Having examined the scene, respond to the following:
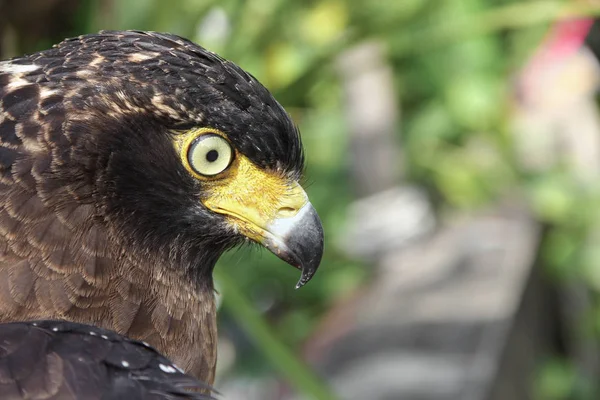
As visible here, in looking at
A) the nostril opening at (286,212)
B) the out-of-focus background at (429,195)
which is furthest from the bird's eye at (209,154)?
the out-of-focus background at (429,195)

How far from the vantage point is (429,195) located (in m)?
5.39

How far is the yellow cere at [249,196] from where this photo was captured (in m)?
1.83

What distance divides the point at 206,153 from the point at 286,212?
22 centimetres

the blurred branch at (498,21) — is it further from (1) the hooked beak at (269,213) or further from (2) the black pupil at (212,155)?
(2) the black pupil at (212,155)

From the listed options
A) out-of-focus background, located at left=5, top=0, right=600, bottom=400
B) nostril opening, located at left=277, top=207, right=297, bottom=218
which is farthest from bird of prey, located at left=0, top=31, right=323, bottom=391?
out-of-focus background, located at left=5, top=0, right=600, bottom=400

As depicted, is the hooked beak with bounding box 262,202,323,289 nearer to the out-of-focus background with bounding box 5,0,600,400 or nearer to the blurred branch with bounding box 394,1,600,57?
the out-of-focus background with bounding box 5,0,600,400

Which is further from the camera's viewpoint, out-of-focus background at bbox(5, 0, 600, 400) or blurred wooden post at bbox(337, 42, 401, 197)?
blurred wooden post at bbox(337, 42, 401, 197)

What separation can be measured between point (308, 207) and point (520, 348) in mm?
2568

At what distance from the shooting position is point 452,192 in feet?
17.0

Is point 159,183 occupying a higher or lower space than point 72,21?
lower

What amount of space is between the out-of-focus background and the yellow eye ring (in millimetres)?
1061

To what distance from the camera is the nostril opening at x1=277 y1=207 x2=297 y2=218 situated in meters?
1.90

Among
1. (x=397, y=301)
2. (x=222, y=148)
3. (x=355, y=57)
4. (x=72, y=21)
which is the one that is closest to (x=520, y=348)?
(x=397, y=301)

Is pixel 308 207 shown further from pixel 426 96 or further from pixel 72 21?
pixel 426 96
